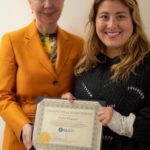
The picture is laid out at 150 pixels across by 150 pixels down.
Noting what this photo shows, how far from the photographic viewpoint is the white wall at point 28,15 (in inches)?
74.0

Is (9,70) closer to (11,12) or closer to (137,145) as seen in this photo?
(11,12)

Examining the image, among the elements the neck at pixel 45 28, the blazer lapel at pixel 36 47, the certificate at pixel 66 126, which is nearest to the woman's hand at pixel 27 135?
the certificate at pixel 66 126

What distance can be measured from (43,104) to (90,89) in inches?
9.4

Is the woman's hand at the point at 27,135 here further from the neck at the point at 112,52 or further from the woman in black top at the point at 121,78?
the neck at the point at 112,52

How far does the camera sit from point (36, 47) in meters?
1.57

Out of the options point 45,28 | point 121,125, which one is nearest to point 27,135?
point 121,125

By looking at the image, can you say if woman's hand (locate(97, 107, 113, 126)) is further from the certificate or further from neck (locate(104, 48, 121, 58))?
neck (locate(104, 48, 121, 58))

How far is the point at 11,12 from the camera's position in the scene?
1.95 m

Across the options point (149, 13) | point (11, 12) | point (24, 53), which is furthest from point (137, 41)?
point (11, 12)

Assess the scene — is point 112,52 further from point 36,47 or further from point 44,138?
point 44,138

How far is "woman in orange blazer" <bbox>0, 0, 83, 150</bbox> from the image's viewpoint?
1542mm

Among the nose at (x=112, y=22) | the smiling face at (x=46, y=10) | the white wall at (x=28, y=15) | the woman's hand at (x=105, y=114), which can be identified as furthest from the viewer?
the white wall at (x=28, y=15)

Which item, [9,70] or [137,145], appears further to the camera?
[9,70]

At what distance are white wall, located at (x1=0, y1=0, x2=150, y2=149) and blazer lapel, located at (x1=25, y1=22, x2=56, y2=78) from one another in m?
0.35
